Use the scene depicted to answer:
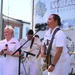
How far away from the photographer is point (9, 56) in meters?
3.92

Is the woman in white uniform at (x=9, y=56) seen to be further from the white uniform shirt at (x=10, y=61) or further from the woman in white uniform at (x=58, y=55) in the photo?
the woman in white uniform at (x=58, y=55)

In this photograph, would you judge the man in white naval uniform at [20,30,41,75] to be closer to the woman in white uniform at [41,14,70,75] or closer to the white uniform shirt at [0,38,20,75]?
the white uniform shirt at [0,38,20,75]

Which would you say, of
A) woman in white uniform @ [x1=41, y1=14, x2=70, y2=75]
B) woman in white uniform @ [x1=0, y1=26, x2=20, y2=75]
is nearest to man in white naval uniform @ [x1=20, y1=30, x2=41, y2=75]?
woman in white uniform @ [x1=0, y1=26, x2=20, y2=75]

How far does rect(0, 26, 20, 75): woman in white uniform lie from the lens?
390 cm

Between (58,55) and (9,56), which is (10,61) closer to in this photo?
(9,56)

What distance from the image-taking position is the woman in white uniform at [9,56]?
3896 mm

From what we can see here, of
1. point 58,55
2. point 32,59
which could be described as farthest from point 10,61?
point 58,55

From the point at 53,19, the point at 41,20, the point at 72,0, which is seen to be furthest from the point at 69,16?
the point at 53,19

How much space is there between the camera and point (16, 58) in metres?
3.93

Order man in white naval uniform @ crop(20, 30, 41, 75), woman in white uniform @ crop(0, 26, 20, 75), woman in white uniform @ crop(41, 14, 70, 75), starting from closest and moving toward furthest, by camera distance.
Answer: woman in white uniform @ crop(41, 14, 70, 75)
woman in white uniform @ crop(0, 26, 20, 75)
man in white naval uniform @ crop(20, 30, 41, 75)

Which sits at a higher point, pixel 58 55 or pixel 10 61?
pixel 58 55

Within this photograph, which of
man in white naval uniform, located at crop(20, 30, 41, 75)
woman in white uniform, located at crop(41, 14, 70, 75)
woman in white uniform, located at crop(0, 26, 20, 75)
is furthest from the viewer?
man in white naval uniform, located at crop(20, 30, 41, 75)

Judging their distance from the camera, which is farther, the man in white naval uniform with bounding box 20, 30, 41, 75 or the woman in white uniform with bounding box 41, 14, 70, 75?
the man in white naval uniform with bounding box 20, 30, 41, 75

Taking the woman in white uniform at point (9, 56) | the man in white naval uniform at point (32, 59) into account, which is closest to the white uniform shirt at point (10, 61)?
the woman in white uniform at point (9, 56)
